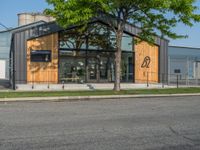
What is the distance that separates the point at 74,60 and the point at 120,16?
7971 millimetres

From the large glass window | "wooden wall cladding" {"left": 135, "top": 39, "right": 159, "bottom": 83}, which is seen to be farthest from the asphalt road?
"wooden wall cladding" {"left": 135, "top": 39, "right": 159, "bottom": 83}

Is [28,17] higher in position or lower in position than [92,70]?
higher

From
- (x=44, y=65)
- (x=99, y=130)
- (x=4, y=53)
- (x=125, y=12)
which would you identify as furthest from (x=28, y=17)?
(x=99, y=130)

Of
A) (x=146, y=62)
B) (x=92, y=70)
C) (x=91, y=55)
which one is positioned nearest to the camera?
(x=91, y=55)

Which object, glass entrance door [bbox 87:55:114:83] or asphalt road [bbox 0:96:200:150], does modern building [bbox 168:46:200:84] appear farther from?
asphalt road [bbox 0:96:200:150]

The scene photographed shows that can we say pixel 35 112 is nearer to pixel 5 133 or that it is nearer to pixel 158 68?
pixel 5 133

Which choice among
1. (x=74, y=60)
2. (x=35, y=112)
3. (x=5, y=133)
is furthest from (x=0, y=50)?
(x=5, y=133)

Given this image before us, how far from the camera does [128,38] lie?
37.8m

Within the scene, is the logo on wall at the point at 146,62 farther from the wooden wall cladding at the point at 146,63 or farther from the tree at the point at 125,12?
the tree at the point at 125,12

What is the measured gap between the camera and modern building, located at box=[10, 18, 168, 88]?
3406 cm

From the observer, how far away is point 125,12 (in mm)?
28281

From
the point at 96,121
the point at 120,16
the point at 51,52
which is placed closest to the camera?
the point at 96,121

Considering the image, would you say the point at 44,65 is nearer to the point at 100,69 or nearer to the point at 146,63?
the point at 100,69

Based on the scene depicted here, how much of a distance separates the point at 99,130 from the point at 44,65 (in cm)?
2367
